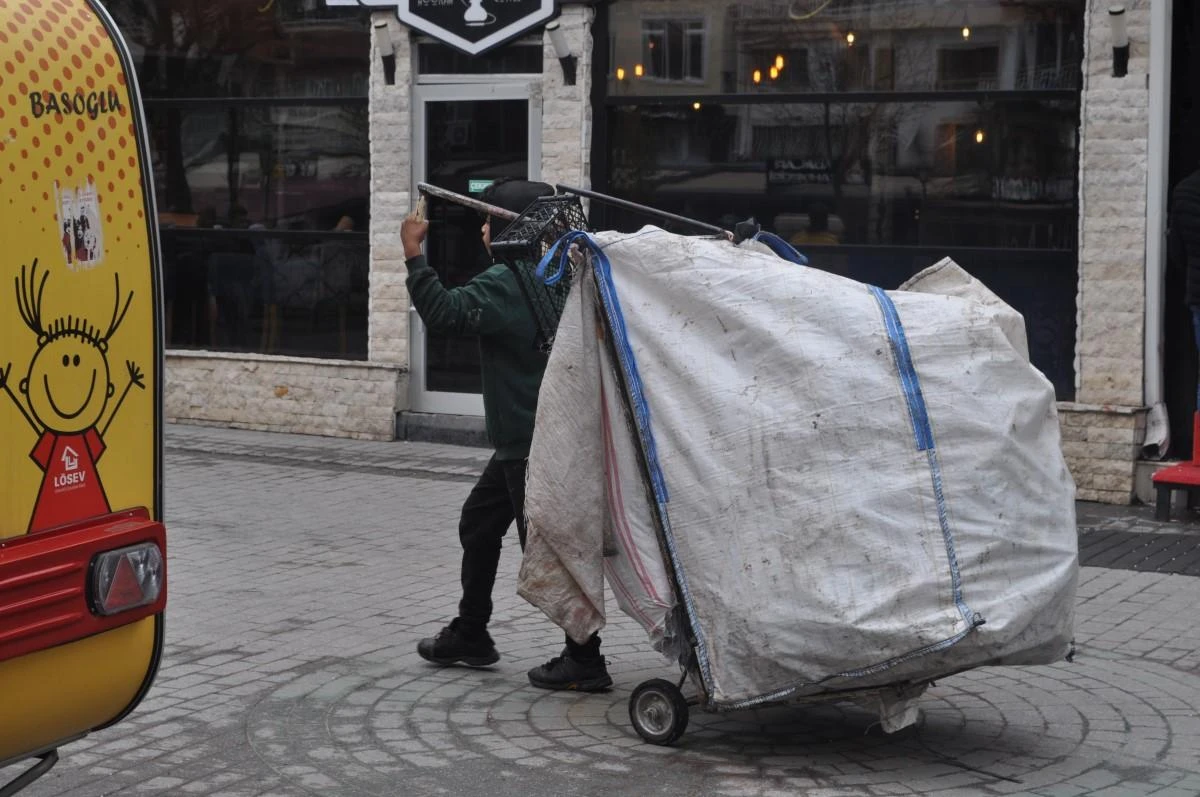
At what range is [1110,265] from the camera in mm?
10516

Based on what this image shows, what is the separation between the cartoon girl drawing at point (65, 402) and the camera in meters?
3.79

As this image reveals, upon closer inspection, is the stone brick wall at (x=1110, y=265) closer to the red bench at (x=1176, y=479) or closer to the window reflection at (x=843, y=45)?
the window reflection at (x=843, y=45)

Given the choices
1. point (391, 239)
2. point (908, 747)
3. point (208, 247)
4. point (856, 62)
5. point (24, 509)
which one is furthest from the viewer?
point (208, 247)

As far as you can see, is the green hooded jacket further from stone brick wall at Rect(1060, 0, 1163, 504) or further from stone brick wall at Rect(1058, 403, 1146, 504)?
stone brick wall at Rect(1060, 0, 1163, 504)

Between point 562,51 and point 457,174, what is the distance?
1.31 m

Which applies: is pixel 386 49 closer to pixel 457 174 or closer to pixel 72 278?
pixel 457 174

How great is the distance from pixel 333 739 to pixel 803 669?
1.64 meters

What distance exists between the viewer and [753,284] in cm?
558

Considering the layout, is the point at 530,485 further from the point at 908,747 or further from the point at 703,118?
the point at 703,118

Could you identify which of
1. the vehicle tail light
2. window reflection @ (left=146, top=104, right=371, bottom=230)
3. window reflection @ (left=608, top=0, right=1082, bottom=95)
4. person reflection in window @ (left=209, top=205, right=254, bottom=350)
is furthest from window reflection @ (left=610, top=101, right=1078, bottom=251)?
the vehicle tail light

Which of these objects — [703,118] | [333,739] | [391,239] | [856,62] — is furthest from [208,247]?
[333,739]

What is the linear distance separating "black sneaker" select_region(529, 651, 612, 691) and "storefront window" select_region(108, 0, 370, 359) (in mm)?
7117

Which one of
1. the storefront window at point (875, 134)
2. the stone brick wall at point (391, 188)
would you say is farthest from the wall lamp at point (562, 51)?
the stone brick wall at point (391, 188)

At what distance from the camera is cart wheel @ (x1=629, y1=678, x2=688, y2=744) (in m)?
5.66
